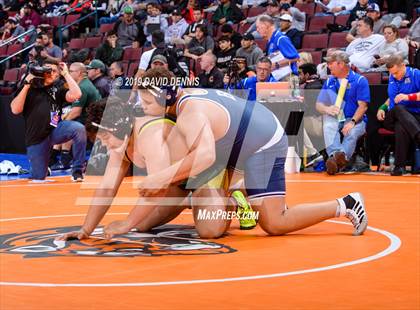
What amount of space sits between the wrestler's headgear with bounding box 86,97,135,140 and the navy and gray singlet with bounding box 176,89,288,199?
47cm

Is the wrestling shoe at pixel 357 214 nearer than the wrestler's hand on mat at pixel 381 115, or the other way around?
the wrestling shoe at pixel 357 214

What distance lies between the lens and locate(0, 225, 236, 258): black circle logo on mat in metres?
5.12

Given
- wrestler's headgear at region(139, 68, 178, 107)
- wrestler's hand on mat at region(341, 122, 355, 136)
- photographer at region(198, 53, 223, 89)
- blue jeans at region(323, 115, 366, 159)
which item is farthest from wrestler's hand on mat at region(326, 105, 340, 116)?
wrestler's headgear at region(139, 68, 178, 107)

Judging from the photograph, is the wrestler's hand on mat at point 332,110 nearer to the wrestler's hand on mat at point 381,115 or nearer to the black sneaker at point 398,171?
the wrestler's hand on mat at point 381,115

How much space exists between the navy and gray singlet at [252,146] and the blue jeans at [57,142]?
4.48 metres

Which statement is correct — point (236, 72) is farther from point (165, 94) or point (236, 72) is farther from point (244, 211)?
point (165, 94)

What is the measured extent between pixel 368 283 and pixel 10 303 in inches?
65.2

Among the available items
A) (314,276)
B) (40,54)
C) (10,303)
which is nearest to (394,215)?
(314,276)

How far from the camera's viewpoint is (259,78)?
11.3 meters

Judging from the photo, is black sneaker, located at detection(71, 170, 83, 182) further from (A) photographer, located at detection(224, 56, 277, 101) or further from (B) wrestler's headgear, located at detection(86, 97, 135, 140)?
(B) wrestler's headgear, located at detection(86, 97, 135, 140)

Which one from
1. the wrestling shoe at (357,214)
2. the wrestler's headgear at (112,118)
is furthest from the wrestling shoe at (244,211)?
the wrestler's headgear at (112,118)

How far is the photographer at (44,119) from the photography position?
386 inches

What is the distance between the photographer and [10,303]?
381 centimetres

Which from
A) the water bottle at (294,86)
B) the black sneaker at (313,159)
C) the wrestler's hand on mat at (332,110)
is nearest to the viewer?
the wrestler's hand on mat at (332,110)
